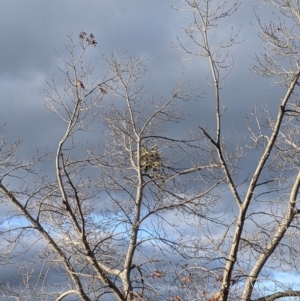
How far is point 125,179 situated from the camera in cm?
1533

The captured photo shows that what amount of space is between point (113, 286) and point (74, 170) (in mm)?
2781

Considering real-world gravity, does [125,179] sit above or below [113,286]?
above

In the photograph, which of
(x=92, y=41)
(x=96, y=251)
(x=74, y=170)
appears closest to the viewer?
(x=92, y=41)

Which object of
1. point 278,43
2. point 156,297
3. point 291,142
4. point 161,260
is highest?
point 278,43

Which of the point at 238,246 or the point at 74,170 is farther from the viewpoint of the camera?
the point at 74,170

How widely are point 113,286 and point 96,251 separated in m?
0.76

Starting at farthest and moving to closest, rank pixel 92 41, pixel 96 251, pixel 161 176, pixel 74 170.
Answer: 1. pixel 161 176
2. pixel 74 170
3. pixel 96 251
4. pixel 92 41

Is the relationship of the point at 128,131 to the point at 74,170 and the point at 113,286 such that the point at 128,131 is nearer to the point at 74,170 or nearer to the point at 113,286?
the point at 74,170

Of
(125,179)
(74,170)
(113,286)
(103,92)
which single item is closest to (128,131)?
(125,179)

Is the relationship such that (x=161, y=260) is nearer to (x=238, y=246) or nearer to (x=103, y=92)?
(x=238, y=246)

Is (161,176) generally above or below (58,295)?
above

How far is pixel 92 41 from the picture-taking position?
11188 mm

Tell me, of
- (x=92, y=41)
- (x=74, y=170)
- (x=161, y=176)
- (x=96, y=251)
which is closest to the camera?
(x=92, y=41)

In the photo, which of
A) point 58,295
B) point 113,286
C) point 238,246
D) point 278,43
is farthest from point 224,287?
point 278,43
